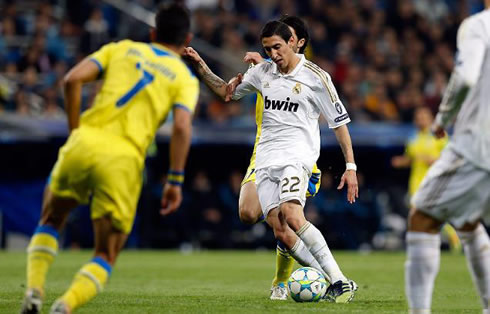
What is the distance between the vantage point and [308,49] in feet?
71.5

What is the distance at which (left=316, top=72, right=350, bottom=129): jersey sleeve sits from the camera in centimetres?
870

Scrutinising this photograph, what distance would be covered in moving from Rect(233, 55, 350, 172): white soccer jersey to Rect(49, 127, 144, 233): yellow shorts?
2.89 meters

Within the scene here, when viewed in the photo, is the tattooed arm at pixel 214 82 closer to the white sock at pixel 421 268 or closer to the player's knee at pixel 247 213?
the player's knee at pixel 247 213

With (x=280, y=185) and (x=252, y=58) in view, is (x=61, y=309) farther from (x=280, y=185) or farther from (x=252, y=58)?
(x=252, y=58)

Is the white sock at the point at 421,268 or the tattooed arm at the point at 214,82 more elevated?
the tattooed arm at the point at 214,82

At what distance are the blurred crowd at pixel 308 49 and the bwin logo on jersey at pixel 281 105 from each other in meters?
10.2

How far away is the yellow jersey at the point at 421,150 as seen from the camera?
59.2 ft

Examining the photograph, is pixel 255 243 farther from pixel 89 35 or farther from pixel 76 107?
pixel 76 107

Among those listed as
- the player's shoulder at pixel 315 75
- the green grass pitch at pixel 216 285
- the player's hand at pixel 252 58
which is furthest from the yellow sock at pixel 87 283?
the player's hand at pixel 252 58

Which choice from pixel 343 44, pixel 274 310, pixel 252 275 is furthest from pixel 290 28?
pixel 343 44

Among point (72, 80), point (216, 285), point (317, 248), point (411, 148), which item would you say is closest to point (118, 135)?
point (72, 80)

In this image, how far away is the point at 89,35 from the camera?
20.4m

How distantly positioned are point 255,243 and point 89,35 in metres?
5.62

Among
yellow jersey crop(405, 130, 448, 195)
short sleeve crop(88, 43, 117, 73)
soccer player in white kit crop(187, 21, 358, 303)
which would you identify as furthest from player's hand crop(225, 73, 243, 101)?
yellow jersey crop(405, 130, 448, 195)
